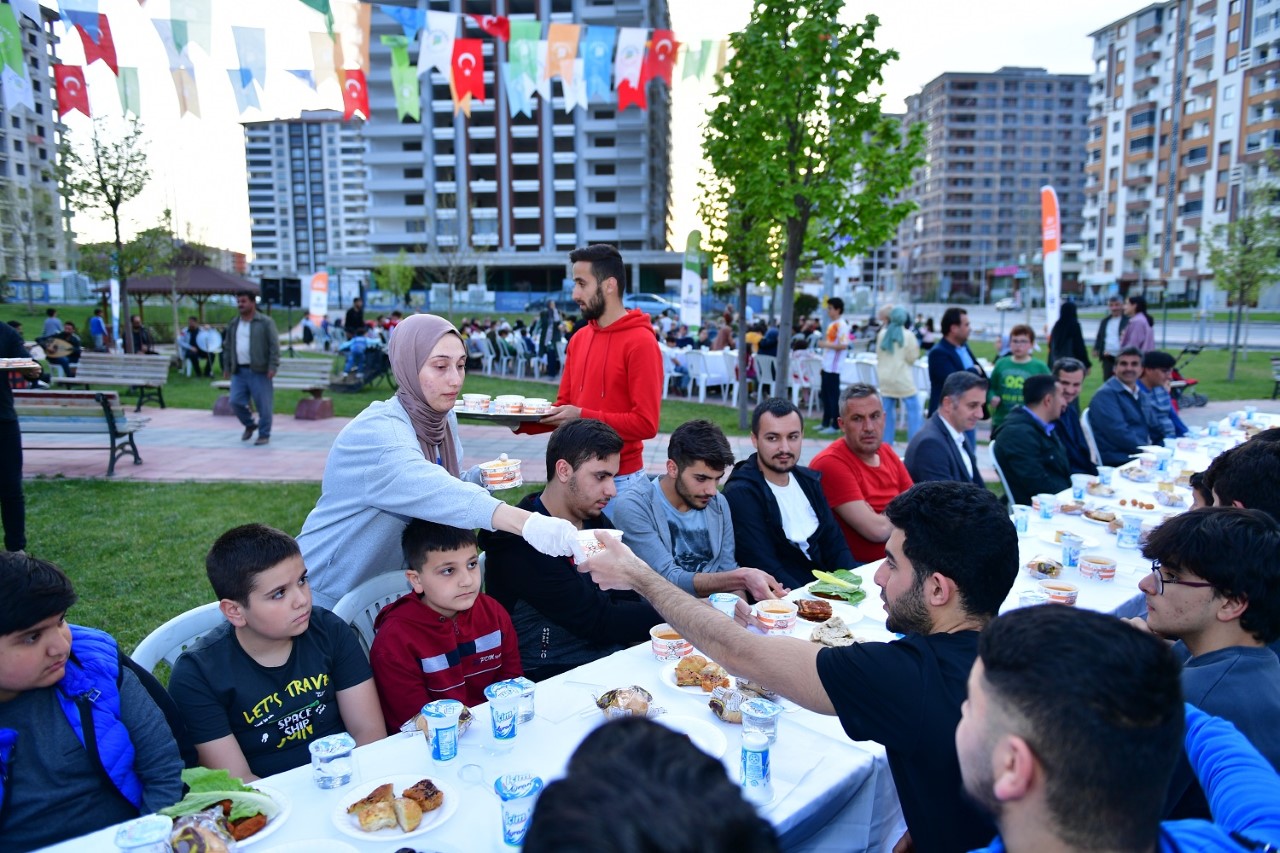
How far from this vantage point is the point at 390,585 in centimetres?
300

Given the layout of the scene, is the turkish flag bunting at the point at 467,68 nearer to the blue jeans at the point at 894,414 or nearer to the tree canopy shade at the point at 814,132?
the tree canopy shade at the point at 814,132

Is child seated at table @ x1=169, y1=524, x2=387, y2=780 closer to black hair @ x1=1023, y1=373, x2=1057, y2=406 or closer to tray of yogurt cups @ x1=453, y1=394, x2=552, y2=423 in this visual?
tray of yogurt cups @ x1=453, y1=394, x2=552, y2=423

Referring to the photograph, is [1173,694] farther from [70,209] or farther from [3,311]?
[3,311]

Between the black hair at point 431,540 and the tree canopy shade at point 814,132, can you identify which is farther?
the tree canopy shade at point 814,132

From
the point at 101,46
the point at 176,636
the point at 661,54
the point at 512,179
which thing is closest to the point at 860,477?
the point at 176,636

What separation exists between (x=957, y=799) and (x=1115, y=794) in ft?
2.26

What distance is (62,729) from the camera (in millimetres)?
1867

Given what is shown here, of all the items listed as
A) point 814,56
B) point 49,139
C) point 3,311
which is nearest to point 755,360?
point 814,56

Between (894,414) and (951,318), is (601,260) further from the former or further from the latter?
(894,414)

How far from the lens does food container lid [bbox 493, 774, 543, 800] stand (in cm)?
160

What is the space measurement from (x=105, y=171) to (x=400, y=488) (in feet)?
63.2

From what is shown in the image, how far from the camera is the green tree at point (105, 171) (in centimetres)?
1681

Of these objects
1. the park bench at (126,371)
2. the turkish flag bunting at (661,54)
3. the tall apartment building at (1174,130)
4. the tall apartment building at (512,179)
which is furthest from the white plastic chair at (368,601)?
the tall apartment building at (1174,130)

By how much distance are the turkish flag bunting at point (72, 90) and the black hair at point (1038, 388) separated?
11359mm
